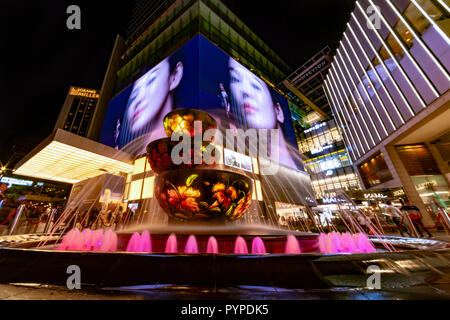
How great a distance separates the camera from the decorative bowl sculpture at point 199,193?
235 cm

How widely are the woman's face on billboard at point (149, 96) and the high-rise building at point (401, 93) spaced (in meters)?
18.0

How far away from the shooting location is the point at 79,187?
16.9m

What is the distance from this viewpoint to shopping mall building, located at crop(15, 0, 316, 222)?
12.7 m

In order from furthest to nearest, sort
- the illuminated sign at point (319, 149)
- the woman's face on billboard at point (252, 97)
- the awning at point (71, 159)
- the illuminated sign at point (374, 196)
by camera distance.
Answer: the illuminated sign at point (319, 149)
the woman's face on billboard at point (252, 97)
the illuminated sign at point (374, 196)
the awning at point (71, 159)

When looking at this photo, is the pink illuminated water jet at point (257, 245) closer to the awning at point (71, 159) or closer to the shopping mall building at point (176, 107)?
the shopping mall building at point (176, 107)

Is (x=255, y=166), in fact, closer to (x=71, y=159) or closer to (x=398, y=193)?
(x=398, y=193)

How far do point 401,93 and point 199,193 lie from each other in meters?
17.7

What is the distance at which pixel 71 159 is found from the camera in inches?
466

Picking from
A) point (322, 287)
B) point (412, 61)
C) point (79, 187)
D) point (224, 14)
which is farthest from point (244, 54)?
point (322, 287)

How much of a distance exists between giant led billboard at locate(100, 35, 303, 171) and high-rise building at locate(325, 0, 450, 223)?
24.5 ft

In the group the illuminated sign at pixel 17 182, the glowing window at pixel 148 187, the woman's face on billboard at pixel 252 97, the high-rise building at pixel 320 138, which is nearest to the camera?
the glowing window at pixel 148 187

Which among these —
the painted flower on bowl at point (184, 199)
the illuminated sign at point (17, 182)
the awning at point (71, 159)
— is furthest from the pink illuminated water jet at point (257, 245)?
the illuminated sign at point (17, 182)

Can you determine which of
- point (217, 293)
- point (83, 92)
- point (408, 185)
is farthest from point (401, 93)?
point (83, 92)
